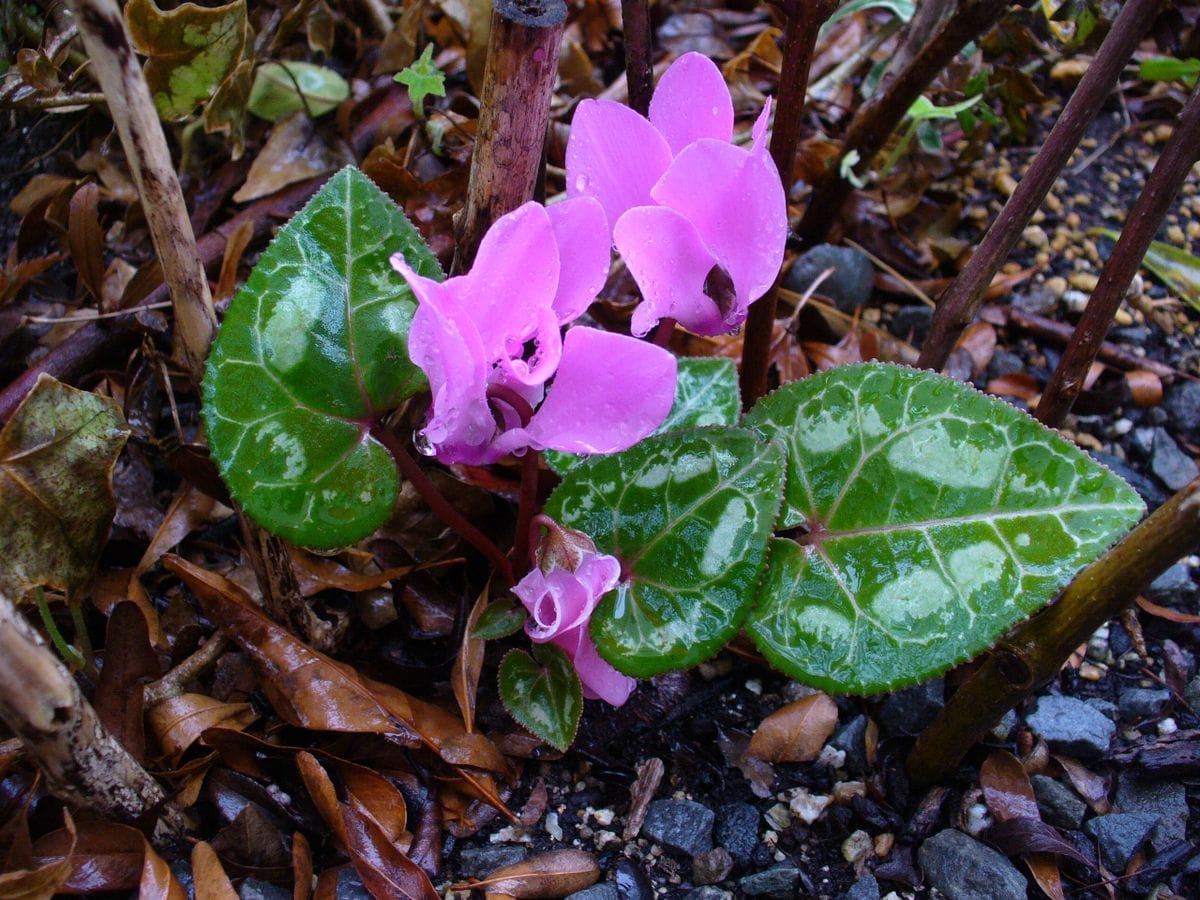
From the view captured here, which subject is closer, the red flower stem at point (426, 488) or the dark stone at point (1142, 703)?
the red flower stem at point (426, 488)

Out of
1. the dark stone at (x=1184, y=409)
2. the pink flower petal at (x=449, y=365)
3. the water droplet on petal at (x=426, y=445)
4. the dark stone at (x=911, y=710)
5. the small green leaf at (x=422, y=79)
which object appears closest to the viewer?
the pink flower petal at (x=449, y=365)

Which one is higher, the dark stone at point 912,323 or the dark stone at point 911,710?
the dark stone at point 912,323

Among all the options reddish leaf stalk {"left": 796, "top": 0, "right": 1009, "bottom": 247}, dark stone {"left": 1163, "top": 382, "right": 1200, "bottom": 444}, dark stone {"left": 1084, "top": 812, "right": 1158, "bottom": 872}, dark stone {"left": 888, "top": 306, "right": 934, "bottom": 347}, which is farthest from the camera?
dark stone {"left": 888, "top": 306, "right": 934, "bottom": 347}

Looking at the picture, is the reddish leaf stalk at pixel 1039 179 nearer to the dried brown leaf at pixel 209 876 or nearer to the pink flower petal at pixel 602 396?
the pink flower petal at pixel 602 396

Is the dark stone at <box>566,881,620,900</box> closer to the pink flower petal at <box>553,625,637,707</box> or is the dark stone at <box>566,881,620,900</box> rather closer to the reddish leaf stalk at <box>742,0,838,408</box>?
the pink flower petal at <box>553,625,637,707</box>

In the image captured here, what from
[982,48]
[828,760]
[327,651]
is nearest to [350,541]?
[327,651]

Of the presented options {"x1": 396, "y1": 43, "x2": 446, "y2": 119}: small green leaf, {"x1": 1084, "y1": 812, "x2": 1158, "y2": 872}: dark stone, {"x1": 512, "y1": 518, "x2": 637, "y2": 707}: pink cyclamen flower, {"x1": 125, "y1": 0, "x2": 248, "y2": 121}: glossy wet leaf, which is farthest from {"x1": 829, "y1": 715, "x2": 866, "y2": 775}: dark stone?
{"x1": 125, "y1": 0, "x2": 248, "y2": 121}: glossy wet leaf

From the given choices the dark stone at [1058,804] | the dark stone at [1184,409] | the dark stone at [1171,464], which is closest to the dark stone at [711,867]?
the dark stone at [1058,804]

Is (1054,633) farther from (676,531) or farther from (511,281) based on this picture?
(511,281)
